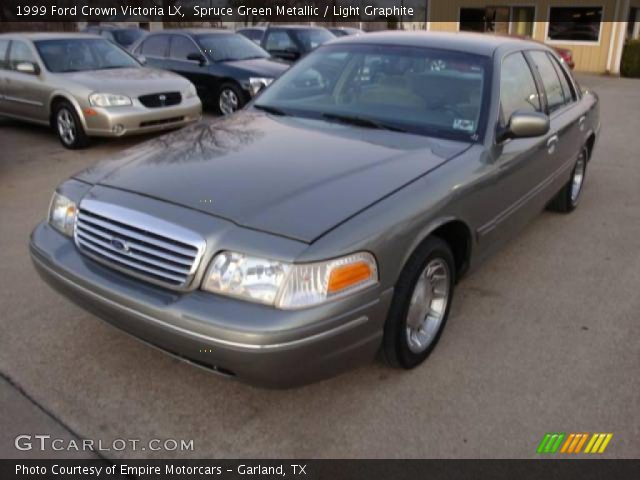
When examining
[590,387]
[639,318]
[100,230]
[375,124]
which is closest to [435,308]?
[590,387]

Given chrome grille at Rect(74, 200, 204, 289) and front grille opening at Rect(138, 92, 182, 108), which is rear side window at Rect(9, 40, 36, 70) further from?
chrome grille at Rect(74, 200, 204, 289)

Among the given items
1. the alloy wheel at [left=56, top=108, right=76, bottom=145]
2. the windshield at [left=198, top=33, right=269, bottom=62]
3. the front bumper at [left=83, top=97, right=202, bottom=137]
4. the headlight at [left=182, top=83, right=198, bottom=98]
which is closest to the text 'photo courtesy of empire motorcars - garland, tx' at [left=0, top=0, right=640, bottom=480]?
the front bumper at [left=83, top=97, right=202, bottom=137]

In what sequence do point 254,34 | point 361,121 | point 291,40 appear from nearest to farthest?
point 361,121, point 291,40, point 254,34

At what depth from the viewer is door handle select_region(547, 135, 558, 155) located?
13.8 feet

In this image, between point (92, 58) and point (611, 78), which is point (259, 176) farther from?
point (611, 78)

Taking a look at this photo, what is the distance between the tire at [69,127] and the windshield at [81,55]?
0.62 metres

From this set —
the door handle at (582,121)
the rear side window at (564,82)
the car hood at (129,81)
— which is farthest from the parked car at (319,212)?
the car hood at (129,81)

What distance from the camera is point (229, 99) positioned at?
32.4ft

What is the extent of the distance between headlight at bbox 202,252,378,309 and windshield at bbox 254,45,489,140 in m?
1.42

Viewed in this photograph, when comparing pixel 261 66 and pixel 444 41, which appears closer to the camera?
pixel 444 41

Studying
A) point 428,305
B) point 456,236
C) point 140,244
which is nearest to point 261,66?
point 456,236

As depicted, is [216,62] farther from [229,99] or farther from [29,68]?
[29,68]

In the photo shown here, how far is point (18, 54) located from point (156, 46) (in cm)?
300

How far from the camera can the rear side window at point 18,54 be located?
8336 mm
